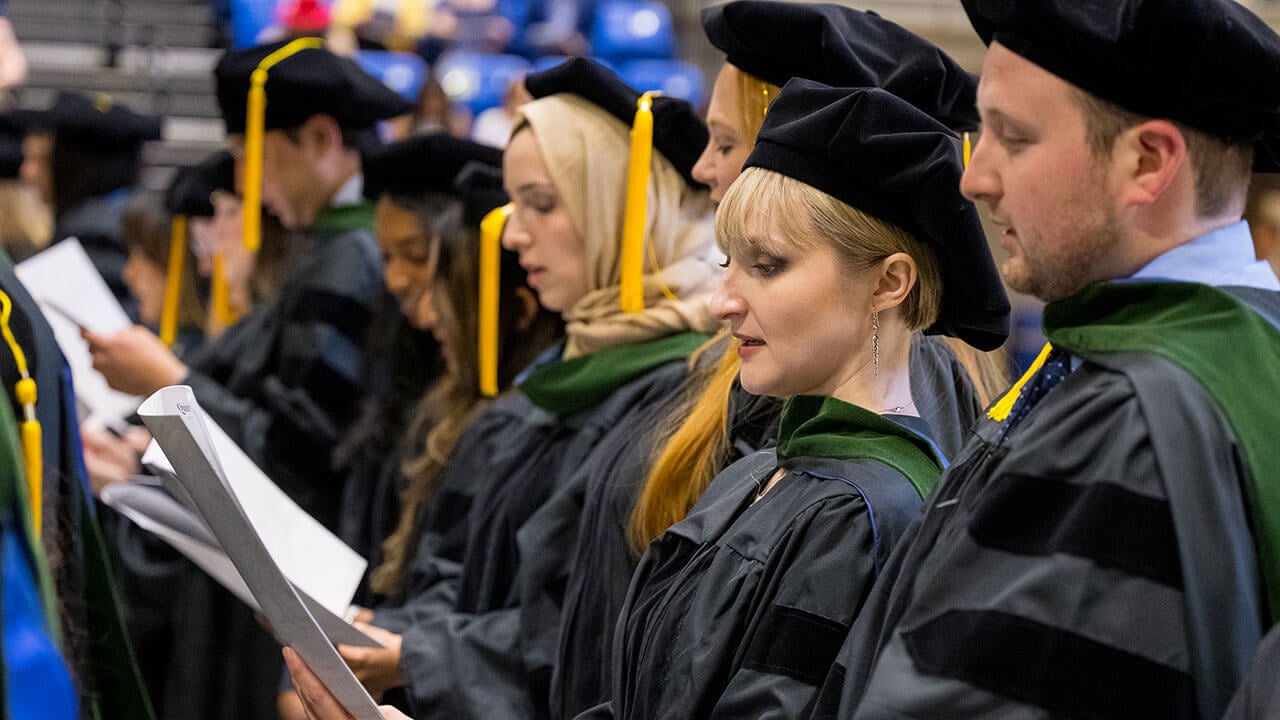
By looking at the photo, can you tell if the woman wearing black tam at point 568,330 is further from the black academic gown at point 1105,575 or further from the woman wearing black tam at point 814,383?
the black academic gown at point 1105,575

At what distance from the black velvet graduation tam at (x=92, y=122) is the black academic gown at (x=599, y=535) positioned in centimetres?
420

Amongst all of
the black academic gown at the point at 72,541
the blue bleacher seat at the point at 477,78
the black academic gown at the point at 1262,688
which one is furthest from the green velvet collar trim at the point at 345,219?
the blue bleacher seat at the point at 477,78

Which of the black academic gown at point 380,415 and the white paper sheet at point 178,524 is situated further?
the black academic gown at point 380,415

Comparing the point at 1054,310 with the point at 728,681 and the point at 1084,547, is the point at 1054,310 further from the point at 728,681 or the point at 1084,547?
the point at 728,681

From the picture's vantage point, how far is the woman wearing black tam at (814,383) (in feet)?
5.88

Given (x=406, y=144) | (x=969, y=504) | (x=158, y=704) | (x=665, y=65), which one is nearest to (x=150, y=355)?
(x=406, y=144)

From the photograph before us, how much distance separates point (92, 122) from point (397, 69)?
548cm

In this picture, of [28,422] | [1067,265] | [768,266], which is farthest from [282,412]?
[1067,265]

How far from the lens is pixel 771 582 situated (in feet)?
5.99

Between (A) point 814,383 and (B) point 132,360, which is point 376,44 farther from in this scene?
(A) point 814,383

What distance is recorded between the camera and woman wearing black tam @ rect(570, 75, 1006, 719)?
179cm

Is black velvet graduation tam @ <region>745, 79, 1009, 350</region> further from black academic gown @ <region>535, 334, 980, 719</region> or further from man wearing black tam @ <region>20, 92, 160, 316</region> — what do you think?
man wearing black tam @ <region>20, 92, 160, 316</region>

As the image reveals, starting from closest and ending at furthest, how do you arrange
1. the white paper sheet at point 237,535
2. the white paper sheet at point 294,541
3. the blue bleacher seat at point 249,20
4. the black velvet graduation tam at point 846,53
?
the white paper sheet at point 237,535
the black velvet graduation tam at point 846,53
the white paper sheet at point 294,541
the blue bleacher seat at point 249,20

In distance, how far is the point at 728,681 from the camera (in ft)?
6.03
